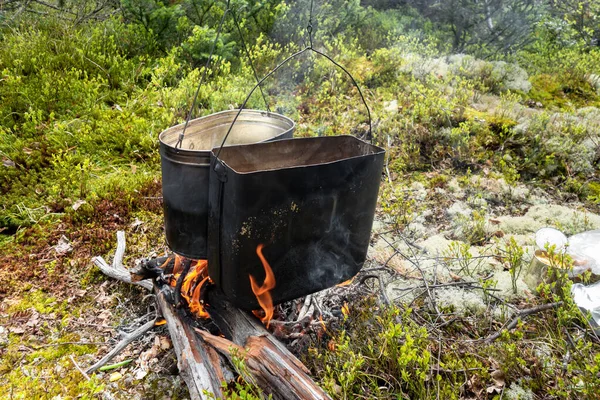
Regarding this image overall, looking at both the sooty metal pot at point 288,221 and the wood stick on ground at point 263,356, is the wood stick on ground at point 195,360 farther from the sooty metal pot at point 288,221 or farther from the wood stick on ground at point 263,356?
the sooty metal pot at point 288,221

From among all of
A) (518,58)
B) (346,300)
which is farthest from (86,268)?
(518,58)

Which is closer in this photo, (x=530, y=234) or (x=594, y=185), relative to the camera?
(x=530, y=234)

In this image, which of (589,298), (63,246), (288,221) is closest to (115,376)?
(288,221)

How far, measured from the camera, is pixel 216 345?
92.1 inches

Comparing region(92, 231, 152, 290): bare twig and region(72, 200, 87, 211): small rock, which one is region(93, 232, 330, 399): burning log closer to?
region(92, 231, 152, 290): bare twig

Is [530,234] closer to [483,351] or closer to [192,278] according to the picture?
[483,351]

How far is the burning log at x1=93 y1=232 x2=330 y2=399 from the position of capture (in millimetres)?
2072

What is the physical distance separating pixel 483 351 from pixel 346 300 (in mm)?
902

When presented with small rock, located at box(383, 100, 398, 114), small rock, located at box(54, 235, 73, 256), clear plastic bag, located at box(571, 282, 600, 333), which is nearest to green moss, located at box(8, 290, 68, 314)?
small rock, located at box(54, 235, 73, 256)

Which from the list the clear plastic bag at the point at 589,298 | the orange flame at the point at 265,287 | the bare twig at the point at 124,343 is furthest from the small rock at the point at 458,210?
the bare twig at the point at 124,343

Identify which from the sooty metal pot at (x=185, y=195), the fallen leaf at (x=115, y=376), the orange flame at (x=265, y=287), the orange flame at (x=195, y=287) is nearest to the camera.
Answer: the orange flame at (x=265, y=287)

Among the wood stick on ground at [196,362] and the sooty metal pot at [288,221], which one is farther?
the wood stick on ground at [196,362]

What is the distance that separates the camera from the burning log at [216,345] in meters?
2.07

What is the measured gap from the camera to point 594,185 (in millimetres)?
4801
